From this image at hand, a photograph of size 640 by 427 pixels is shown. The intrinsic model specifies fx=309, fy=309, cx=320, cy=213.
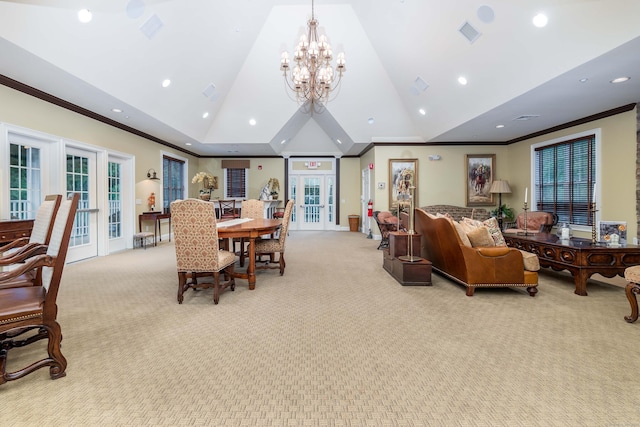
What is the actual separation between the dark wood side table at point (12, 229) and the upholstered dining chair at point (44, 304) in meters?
1.98

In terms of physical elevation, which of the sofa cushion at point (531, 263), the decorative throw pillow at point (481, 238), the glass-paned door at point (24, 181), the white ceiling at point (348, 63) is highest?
the white ceiling at point (348, 63)

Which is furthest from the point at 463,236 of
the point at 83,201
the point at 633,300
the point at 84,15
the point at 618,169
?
the point at 83,201

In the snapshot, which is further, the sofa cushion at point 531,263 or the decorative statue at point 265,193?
the decorative statue at point 265,193

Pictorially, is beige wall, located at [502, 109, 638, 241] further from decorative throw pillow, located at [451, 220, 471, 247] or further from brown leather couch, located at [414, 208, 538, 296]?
decorative throw pillow, located at [451, 220, 471, 247]

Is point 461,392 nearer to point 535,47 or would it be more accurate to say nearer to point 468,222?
point 468,222

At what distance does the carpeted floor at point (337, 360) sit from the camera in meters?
1.60

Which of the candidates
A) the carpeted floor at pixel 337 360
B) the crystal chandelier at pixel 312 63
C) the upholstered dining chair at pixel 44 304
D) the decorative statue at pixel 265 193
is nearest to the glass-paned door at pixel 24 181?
the carpeted floor at pixel 337 360

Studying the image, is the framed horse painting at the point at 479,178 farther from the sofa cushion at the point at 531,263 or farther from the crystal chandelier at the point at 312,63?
the sofa cushion at the point at 531,263

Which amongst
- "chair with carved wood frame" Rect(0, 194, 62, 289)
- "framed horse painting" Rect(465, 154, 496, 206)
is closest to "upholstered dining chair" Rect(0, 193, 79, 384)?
"chair with carved wood frame" Rect(0, 194, 62, 289)

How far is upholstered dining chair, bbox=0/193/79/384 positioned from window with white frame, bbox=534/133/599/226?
7346 mm

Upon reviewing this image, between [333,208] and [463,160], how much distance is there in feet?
14.9

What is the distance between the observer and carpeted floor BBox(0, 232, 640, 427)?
160cm

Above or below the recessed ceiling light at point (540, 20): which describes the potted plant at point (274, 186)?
Answer: below

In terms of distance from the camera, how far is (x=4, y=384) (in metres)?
1.82
